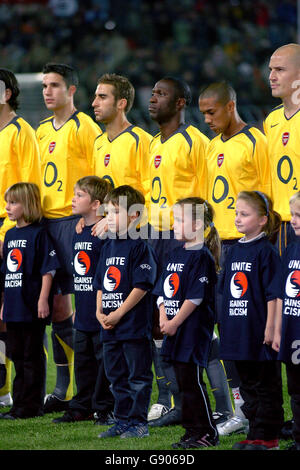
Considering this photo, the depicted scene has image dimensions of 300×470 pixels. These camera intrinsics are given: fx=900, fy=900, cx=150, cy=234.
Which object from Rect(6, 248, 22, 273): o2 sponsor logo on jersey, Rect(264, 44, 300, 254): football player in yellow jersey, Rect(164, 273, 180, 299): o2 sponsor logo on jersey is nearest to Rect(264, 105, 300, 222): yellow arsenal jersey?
Rect(264, 44, 300, 254): football player in yellow jersey

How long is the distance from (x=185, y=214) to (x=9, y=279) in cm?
149

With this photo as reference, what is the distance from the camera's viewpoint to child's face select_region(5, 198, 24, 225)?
5.73 m

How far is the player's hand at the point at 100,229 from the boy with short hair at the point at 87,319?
0.05 m

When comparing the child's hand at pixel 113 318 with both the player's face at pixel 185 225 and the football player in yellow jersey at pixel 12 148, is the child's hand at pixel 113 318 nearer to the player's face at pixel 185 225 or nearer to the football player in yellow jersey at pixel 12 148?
the player's face at pixel 185 225

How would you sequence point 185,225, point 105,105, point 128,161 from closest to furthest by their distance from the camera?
point 185,225, point 128,161, point 105,105

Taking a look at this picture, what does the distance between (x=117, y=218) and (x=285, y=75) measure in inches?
49.0

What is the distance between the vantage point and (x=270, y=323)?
457 cm

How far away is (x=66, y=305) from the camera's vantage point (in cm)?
615

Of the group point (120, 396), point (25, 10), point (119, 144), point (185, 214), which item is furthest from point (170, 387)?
point (25, 10)

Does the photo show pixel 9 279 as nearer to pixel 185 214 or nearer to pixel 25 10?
pixel 185 214

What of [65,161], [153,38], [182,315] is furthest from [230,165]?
[153,38]

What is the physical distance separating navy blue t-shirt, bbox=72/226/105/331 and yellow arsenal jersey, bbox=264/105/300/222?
120cm

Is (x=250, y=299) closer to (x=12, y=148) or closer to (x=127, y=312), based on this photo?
(x=127, y=312)

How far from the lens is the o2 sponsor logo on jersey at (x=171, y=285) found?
15.8ft
